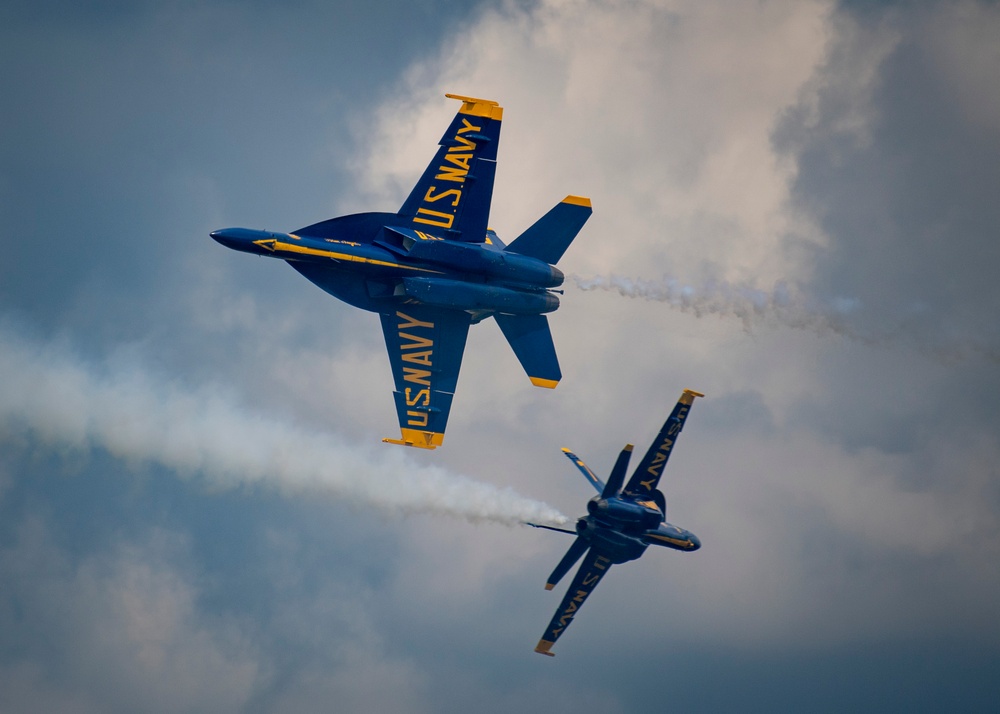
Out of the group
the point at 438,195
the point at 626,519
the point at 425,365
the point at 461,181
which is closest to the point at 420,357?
the point at 425,365

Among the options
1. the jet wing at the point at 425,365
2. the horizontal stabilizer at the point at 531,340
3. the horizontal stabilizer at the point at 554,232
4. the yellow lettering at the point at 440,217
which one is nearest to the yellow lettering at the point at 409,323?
the jet wing at the point at 425,365

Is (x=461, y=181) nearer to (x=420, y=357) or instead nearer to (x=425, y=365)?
(x=420, y=357)

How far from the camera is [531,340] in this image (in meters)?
60.3

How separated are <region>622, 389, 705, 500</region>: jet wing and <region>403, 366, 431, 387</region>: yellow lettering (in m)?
11.0

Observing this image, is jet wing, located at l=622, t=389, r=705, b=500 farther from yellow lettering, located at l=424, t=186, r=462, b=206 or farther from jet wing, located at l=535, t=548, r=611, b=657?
yellow lettering, located at l=424, t=186, r=462, b=206

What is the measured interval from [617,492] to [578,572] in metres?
6.36

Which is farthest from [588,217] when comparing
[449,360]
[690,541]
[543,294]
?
[690,541]

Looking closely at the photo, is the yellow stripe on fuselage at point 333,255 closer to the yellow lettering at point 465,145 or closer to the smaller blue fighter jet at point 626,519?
the yellow lettering at point 465,145

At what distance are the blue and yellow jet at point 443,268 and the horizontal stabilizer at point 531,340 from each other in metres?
0.04

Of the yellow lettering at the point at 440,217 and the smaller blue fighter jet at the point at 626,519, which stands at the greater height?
the yellow lettering at the point at 440,217

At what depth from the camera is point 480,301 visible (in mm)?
58438

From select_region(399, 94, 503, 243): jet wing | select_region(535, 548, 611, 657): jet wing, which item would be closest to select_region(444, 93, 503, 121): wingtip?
select_region(399, 94, 503, 243): jet wing

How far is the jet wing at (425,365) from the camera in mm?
60156

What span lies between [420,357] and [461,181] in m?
7.66
